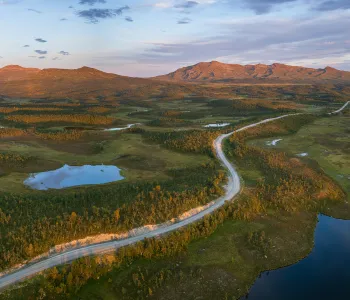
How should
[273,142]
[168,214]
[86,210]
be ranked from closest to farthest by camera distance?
1. [168,214]
2. [86,210]
3. [273,142]

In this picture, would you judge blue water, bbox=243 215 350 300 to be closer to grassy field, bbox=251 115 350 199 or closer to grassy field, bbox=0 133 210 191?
grassy field, bbox=251 115 350 199

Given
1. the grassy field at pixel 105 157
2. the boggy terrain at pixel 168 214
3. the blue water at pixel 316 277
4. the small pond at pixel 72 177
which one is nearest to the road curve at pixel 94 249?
the boggy terrain at pixel 168 214

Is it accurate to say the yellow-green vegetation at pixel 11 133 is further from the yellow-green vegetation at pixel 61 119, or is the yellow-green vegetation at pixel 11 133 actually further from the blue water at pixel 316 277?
the blue water at pixel 316 277

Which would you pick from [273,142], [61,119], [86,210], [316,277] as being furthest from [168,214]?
[61,119]

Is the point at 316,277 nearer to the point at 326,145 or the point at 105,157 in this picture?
the point at 105,157

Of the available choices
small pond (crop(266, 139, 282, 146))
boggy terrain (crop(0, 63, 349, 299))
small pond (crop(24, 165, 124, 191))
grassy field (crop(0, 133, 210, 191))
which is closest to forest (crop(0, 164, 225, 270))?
boggy terrain (crop(0, 63, 349, 299))

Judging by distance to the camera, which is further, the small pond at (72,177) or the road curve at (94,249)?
the small pond at (72,177)
